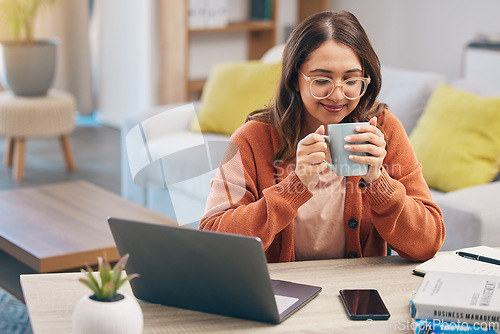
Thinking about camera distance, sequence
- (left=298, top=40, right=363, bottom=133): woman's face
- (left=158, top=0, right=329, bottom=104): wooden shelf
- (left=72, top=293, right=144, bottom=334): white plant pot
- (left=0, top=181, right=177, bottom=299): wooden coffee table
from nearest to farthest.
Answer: (left=72, top=293, right=144, bottom=334): white plant pot → (left=298, top=40, right=363, bottom=133): woman's face → (left=0, top=181, right=177, bottom=299): wooden coffee table → (left=158, top=0, right=329, bottom=104): wooden shelf

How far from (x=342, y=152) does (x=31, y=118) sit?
3462 millimetres

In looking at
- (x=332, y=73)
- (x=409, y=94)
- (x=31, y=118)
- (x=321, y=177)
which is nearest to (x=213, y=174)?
(x=321, y=177)

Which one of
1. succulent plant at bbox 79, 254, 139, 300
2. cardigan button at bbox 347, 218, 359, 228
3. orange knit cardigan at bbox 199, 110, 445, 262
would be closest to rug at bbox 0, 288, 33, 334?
orange knit cardigan at bbox 199, 110, 445, 262

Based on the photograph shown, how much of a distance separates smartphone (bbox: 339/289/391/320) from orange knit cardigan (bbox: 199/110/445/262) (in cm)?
23

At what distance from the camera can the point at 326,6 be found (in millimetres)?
5473

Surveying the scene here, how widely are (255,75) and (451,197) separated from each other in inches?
57.3

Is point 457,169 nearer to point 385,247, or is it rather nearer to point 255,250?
point 385,247

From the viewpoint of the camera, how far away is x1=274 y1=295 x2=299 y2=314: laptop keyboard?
1.12 meters

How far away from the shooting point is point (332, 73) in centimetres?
143

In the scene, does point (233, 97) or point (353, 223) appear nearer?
point (353, 223)

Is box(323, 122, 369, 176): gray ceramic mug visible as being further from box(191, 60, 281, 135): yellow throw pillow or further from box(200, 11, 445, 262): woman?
box(191, 60, 281, 135): yellow throw pillow

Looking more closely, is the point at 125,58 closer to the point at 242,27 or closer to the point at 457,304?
the point at 242,27

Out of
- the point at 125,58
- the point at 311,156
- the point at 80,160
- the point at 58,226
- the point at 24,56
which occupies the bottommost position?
the point at 80,160

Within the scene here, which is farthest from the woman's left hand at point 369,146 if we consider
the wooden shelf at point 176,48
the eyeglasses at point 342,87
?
the wooden shelf at point 176,48
